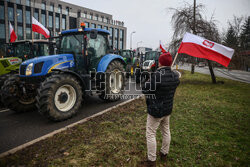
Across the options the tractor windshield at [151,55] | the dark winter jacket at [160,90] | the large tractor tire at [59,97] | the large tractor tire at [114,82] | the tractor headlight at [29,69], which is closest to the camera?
the dark winter jacket at [160,90]

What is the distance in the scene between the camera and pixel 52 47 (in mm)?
6062

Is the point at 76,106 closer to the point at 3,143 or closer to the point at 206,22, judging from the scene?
the point at 3,143

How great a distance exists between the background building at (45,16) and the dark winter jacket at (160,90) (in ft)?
91.7

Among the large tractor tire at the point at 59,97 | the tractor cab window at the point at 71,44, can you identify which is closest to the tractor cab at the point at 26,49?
the tractor cab window at the point at 71,44

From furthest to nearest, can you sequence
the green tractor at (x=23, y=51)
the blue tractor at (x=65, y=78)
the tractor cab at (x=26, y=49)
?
the tractor cab at (x=26, y=49) < the green tractor at (x=23, y=51) < the blue tractor at (x=65, y=78)

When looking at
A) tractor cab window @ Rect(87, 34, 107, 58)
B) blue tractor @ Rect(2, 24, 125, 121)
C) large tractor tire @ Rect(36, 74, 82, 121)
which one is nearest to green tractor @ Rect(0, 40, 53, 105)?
blue tractor @ Rect(2, 24, 125, 121)

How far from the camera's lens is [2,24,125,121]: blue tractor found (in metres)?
4.21

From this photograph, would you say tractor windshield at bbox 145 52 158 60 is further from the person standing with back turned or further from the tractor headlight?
the person standing with back turned

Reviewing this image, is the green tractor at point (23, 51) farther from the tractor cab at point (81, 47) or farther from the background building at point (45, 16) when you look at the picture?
the background building at point (45, 16)

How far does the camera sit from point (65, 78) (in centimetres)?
449

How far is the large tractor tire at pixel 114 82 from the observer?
6123 mm

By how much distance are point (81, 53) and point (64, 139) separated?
3.17 metres

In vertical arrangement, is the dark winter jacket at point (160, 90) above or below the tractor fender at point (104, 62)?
below

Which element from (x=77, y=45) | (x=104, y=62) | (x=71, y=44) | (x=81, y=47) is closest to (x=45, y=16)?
(x=71, y=44)
